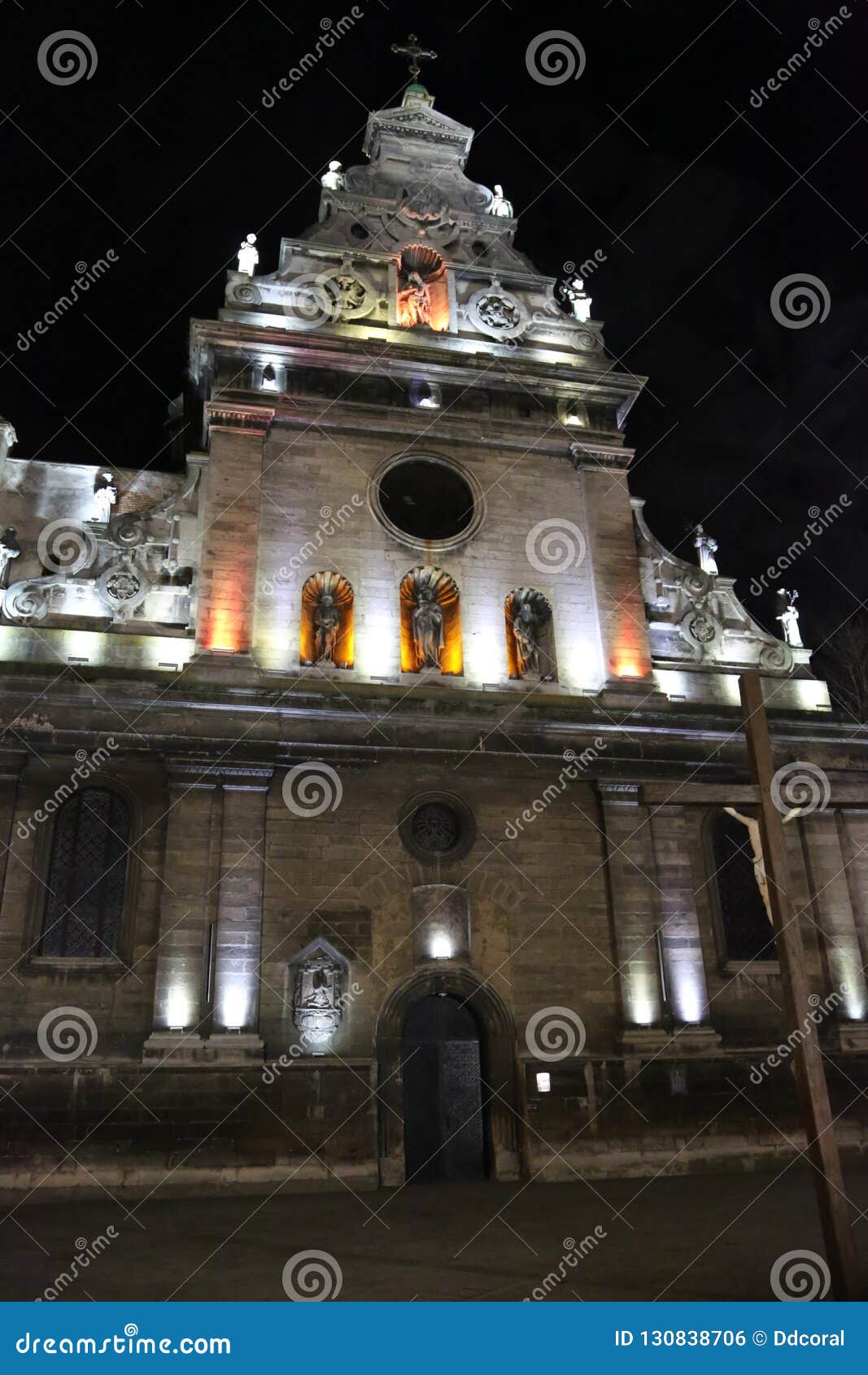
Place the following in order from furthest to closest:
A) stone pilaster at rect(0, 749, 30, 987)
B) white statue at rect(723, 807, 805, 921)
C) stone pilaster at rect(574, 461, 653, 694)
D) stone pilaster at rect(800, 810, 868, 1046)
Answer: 1. stone pilaster at rect(574, 461, 653, 694)
2. stone pilaster at rect(800, 810, 868, 1046)
3. stone pilaster at rect(0, 749, 30, 987)
4. white statue at rect(723, 807, 805, 921)

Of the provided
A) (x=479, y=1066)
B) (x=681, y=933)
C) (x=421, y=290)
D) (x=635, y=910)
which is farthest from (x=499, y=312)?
(x=479, y=1066)

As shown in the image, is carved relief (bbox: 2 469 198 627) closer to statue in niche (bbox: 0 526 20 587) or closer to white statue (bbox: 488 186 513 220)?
statue in niche (bbox: 0 526 20 587)

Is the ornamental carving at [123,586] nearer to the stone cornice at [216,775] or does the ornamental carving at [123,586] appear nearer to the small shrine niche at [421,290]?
the stone cornice at [216,775]

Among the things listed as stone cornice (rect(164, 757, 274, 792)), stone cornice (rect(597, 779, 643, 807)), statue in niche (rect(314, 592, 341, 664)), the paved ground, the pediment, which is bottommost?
the paved ground

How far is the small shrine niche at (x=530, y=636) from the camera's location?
842 inches

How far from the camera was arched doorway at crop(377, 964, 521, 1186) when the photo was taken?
55.6 ft

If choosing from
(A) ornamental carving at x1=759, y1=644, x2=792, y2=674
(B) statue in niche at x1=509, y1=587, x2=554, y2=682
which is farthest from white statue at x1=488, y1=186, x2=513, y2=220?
(A) ornamental carving at x1=759, y1=644, x2=792, y2=674

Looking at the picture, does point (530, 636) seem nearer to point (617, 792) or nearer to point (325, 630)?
point (617, 792)

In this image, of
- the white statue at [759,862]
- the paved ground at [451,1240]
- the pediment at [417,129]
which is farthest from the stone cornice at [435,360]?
the paved ground at [451,1240]

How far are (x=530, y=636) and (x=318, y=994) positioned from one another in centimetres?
877

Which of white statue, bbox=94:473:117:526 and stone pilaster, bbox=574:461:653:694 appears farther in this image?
white statue, bbox=94:473:117:526

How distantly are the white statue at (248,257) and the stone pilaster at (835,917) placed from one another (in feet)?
58.2

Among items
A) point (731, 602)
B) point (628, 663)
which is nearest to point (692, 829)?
point (628, 663)

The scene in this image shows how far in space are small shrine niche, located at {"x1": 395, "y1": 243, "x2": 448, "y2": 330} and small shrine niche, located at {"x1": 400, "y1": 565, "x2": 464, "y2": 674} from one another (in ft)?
22.5
